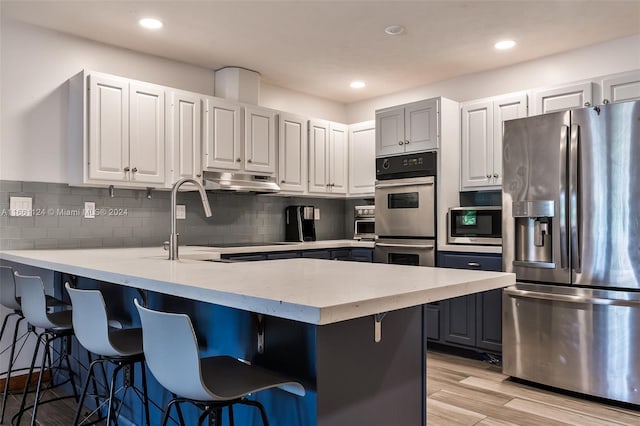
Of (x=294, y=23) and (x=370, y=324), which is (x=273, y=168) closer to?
(x=294, y=23)

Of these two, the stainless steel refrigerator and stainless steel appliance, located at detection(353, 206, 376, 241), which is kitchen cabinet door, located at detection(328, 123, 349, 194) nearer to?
stainless steel appliance, located at detection(353, 206, 376, 241)

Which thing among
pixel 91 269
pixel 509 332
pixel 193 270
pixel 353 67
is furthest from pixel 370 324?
pixel 353 67

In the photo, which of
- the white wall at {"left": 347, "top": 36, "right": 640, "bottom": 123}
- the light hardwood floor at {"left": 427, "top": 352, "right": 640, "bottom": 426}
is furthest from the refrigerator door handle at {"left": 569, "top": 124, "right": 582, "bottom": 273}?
the white wall at {"left": 347, "top": 36, "right": 640, "bottom": 123}

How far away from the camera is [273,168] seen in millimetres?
4469

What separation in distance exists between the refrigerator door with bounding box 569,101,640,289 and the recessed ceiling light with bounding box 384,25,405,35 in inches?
51.3

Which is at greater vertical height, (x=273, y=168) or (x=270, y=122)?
(x=270, y=122)

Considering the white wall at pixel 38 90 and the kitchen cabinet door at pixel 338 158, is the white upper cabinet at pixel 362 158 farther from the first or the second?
the white wall at pixel 38 90

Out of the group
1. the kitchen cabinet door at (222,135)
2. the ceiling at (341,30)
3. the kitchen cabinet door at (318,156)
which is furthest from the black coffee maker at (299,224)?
the ceiling at (341,30)

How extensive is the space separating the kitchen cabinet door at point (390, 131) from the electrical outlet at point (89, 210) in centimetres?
253

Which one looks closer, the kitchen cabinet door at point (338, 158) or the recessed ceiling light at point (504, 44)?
the recessed ceiling light at point (504, 44)

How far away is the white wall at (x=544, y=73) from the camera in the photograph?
3729mm

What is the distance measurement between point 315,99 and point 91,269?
382cm

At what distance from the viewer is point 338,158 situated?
5.13 metres

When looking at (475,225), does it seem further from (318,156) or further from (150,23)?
(150,23)
